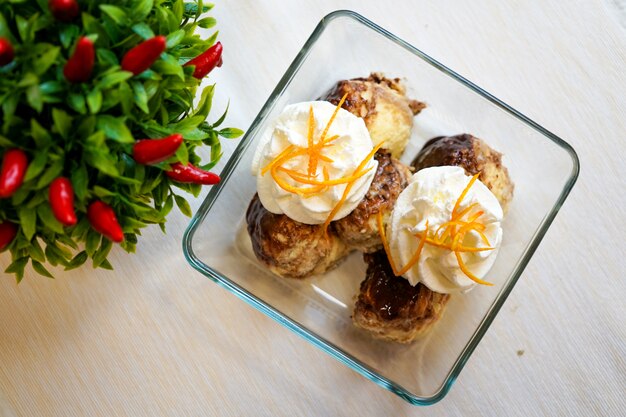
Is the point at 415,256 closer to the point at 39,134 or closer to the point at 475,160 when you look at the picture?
the point at 475,160

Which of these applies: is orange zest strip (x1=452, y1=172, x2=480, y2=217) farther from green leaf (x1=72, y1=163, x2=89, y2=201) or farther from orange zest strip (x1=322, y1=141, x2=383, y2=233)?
green leaf (x1=72, y1=163, x2=89, y2=201)

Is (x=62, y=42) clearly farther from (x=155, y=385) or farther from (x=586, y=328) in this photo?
(x=586, y=328)

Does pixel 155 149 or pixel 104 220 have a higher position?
pixel 155 149

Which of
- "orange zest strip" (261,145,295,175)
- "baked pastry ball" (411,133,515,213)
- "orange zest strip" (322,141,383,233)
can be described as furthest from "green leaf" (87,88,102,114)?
"baked pastry ball" (411,133,515,213)

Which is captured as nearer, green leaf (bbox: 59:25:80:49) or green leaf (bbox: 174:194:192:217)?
green leaf (bbox: 59:25:80:49)

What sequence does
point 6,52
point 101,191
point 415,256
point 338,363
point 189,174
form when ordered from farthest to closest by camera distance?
1. point 338,363
2. point 415,256
3. point 189,174
4. point 101,191
5. point 6,52

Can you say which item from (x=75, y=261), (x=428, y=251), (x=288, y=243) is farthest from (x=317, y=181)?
(x=75, y=261)
